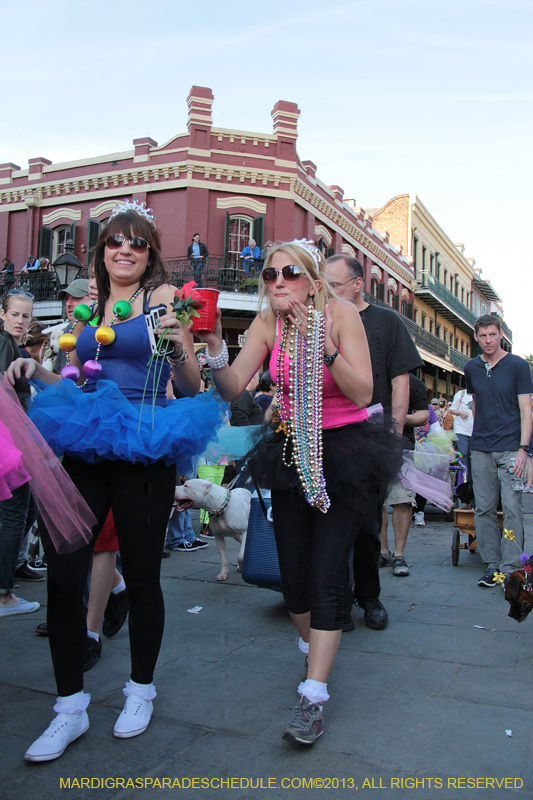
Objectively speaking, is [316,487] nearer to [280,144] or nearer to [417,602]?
[417,602]

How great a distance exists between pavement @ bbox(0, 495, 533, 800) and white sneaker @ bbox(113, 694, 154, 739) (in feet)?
0.11

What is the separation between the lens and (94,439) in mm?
2449

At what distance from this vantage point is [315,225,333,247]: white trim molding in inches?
919

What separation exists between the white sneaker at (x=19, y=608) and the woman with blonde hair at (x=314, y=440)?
216 cm

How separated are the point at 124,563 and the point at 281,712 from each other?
92cm

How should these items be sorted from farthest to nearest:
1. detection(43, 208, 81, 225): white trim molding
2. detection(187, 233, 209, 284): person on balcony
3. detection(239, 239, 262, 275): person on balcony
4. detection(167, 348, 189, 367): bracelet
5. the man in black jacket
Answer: detection(43, 208, 81, 225): white trim molding → detection(239, 239, 262, 275): person on balcony → detection(187, 233, 209, 284): person on balcony → the man in black jacket → detection(167, 348, 189, 367): bracelet

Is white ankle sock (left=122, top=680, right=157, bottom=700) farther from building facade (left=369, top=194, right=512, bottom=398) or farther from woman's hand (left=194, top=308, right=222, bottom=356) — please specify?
building facade (left=369, top=194, right=512, bottom=398)

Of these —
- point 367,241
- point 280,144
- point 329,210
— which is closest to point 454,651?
point 280,144

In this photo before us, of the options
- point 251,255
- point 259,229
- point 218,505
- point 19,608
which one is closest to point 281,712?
point 19,608

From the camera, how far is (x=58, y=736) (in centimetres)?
238

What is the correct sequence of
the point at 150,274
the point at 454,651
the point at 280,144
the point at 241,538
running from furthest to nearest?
the point at 280,144 → the point at 241,538 → the point at 454,651 → the point at 150,274

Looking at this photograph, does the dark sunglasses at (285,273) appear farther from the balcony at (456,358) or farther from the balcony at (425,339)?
A: the balcony at (456,358)

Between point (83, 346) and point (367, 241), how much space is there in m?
27.1

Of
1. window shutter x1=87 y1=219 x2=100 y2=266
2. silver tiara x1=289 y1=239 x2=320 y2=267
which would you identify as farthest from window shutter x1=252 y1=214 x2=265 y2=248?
silver tiara x1=289 y1=239 x2=320 y2=267
